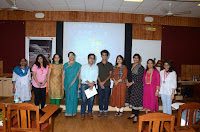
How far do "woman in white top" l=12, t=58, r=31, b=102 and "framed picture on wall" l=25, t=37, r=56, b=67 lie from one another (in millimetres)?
2318

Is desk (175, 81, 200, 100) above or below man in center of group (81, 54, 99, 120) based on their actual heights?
below

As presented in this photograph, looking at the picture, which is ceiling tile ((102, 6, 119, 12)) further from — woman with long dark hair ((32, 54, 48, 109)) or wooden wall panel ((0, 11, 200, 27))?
woman with long dark hair ((32, 54, 48, 109))

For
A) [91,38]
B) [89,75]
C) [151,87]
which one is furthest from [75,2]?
[151,87]

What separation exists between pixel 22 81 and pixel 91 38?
3.07m

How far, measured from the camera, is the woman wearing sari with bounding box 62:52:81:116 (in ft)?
12.0

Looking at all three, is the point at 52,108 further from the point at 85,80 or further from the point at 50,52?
the point at 50,52

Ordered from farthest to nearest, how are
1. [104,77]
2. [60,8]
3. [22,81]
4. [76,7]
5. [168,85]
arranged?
1. [60,8]
2. [76,7]
3. [104,77]
4. [22,81]
5. [168,85]

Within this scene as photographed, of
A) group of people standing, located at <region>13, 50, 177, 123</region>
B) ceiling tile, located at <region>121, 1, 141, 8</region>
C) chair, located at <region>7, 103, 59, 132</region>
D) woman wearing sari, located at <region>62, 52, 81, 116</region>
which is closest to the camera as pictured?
chair, located at <region>7, 103, 59, 132</region>

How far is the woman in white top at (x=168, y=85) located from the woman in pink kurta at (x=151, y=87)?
132mm

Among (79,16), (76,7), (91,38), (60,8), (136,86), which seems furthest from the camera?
(91,38)

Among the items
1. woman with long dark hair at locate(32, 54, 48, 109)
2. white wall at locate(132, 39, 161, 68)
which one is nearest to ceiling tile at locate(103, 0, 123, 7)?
white wall at locate(132, 39, 161, 68)

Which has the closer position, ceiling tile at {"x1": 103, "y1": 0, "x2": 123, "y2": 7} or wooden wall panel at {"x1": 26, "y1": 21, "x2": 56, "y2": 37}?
ceiling tile at {"x1": 103, "y1": 0, "x2": 123, "y2": 7}

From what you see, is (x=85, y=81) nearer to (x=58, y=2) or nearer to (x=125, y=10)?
(x=58, y=2)

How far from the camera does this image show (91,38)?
235 inches
